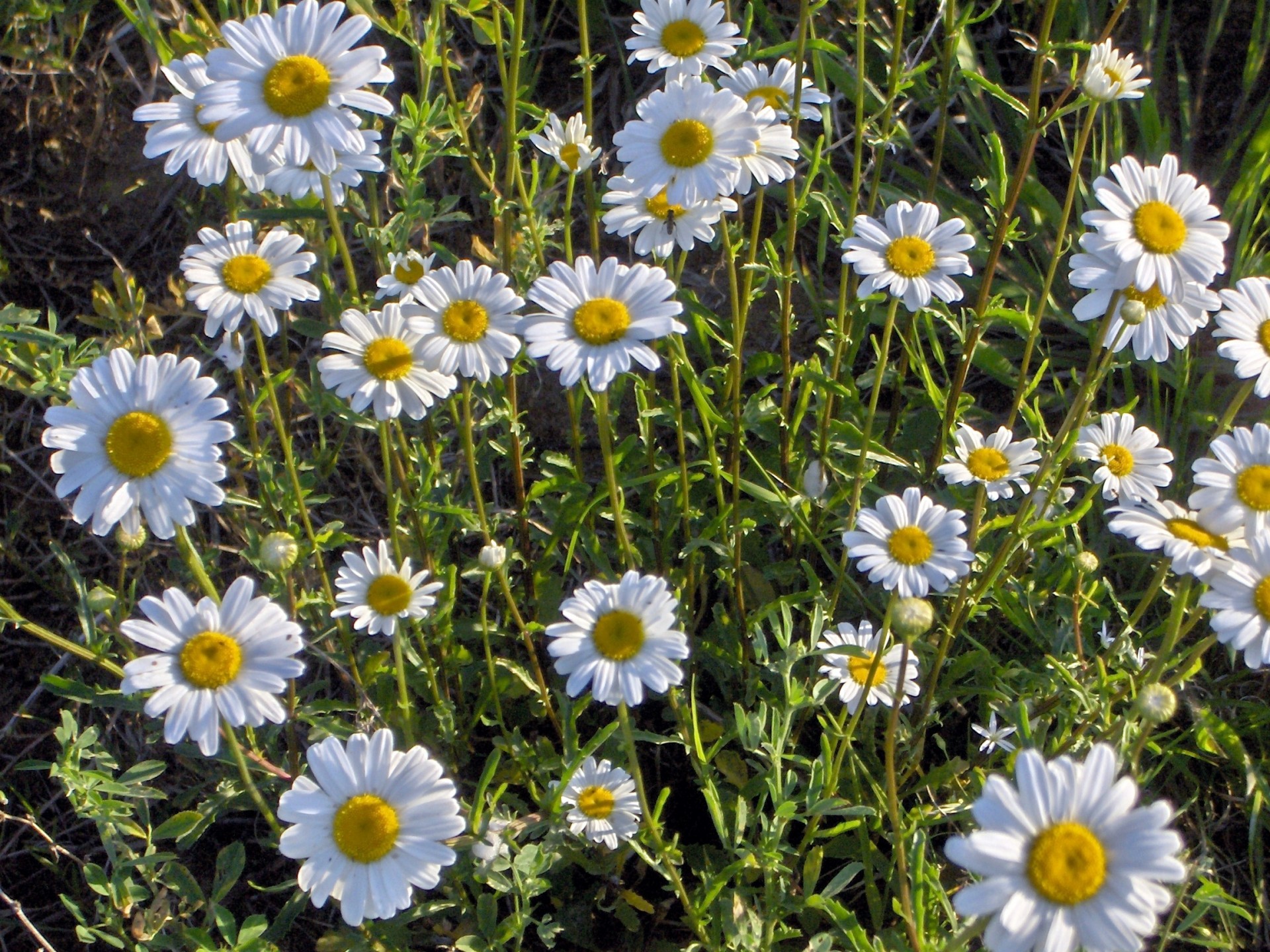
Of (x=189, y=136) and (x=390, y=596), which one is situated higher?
(x=189, y=136)

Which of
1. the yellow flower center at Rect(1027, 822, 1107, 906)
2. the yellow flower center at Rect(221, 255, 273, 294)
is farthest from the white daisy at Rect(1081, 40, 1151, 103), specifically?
the yellow flower center at Rect(221, 255, 273, 294)

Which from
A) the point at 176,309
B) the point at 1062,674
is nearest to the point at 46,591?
the point at 176,309

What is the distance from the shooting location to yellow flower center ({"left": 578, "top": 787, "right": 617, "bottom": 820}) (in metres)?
2.33

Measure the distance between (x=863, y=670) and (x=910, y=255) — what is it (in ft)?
3.27

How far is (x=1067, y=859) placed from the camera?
1.45m

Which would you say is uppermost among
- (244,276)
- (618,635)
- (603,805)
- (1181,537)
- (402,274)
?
(402,274)

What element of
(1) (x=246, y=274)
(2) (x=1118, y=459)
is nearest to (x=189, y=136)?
(1) (x=246, y=274)

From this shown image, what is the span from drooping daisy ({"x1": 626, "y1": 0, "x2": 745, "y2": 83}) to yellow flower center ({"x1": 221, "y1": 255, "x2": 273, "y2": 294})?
102cm

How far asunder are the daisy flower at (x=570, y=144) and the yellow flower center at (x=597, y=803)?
4.76ft

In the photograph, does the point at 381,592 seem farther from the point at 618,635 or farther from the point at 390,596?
the point at 618,635

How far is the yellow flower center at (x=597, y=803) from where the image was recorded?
7.64 feet

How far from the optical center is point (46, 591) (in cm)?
331

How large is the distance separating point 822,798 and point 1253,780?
4.54ft

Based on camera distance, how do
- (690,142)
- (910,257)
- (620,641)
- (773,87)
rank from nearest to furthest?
1. (620,641)
2. (690,142)
3. (910,257)
4. (773,87)
